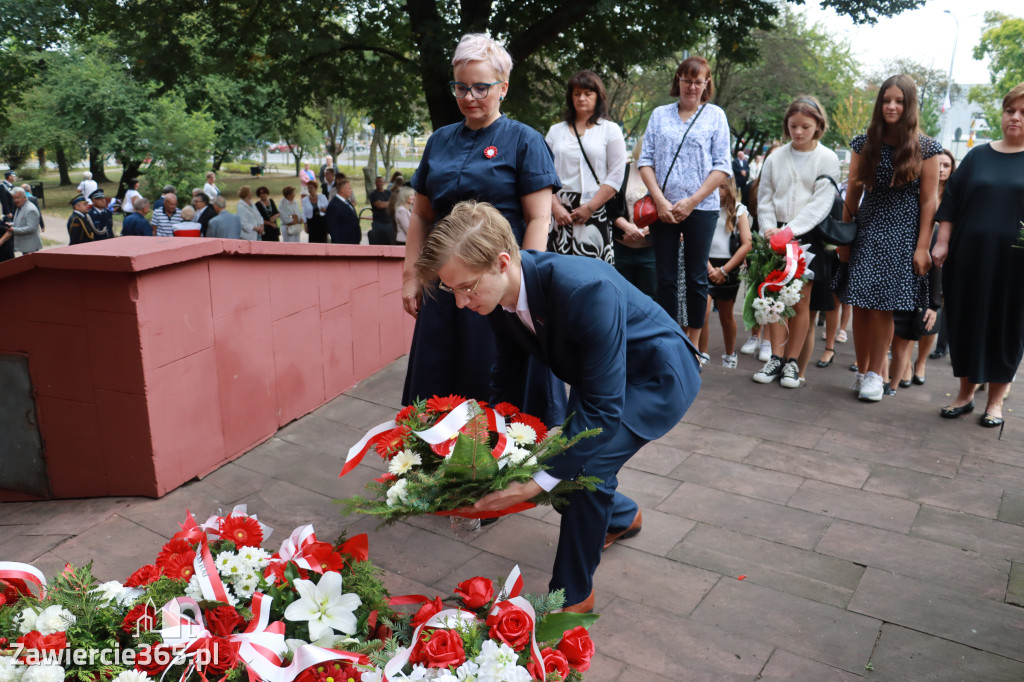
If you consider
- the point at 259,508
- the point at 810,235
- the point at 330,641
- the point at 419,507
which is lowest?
the point at 259,508

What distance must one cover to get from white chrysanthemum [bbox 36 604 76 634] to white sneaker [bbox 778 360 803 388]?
15.7 feet

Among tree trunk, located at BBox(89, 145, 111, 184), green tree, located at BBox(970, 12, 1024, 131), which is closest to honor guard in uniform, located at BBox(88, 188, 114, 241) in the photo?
tree trunk, located at BBox(89, 145, 111, 184)

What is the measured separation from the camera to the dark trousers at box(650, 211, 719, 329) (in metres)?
5.58

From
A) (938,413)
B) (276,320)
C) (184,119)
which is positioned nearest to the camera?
(276,320)

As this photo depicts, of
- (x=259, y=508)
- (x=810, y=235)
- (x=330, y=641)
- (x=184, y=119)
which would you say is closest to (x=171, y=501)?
(x=259, y=508)

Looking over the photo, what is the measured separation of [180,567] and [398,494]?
67cm

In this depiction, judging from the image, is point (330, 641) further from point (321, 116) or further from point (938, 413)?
point (321, 116)

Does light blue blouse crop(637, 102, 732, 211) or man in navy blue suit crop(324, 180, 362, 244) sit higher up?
light blue blouse crop(637, 102, 732, 211)

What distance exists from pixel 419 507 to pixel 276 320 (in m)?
2.93

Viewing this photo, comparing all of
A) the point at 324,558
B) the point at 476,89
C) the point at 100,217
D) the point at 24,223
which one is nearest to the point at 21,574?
the point at 324,558

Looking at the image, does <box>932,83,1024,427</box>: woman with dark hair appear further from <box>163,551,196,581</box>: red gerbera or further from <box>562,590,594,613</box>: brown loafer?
<box>163,551,196,581</box>: red gerbera

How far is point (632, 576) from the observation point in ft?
11.2

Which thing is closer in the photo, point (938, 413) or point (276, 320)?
point (276, 320)

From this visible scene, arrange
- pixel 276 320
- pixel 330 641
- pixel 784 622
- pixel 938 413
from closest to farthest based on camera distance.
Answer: pixel 330 641 < pixel 784 622 < pixel 276 320 < pixel 938 413
